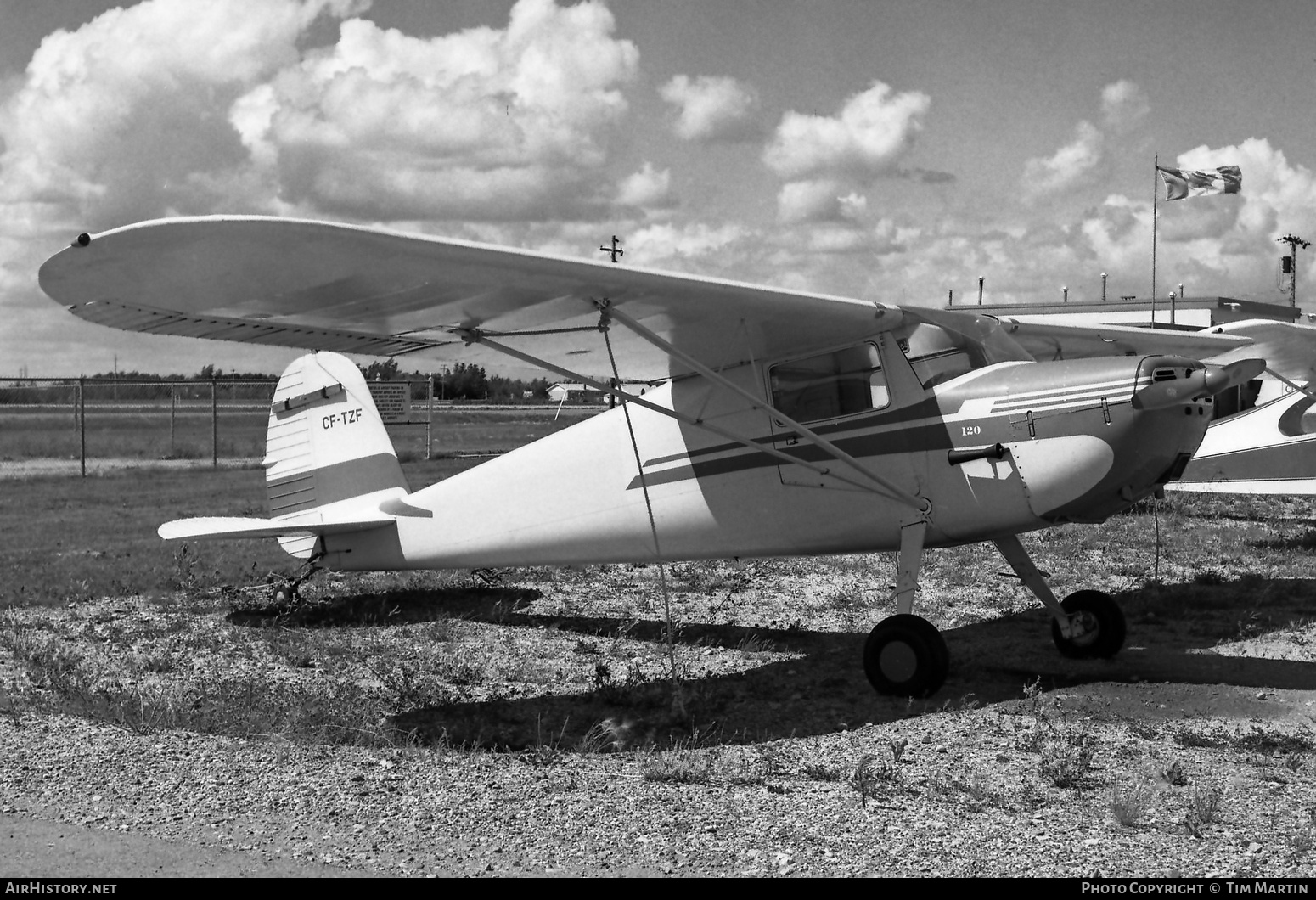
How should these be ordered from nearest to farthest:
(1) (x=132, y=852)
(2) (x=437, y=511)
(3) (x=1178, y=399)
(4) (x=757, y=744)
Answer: (1) (x=132, y=852) → (4) (x=757, y=744) → (3) (x=1178, y=399) → (2) (x=437, y=511)

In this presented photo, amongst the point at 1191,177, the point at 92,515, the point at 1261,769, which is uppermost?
the point at 1191,177

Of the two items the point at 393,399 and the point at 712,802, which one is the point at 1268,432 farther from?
the point at 393,399

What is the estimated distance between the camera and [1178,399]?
6.32m

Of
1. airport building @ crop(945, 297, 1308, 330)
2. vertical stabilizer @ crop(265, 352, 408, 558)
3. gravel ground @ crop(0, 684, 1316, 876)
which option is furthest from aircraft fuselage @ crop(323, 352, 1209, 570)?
airport building @ crop(945, 297, 1308, 330)

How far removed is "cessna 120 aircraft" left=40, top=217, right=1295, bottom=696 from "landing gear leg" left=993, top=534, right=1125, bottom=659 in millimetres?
15

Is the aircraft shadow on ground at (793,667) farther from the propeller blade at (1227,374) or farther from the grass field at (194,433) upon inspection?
the grass field at (194,433)

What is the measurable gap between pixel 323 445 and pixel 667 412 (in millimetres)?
4277

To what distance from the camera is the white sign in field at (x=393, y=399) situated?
80.6 ft

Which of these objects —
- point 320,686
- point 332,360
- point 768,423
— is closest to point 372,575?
point 332,360

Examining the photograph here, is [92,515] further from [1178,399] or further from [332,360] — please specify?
[1178,399]

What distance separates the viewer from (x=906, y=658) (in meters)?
6.70

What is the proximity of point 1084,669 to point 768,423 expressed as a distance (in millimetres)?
2702

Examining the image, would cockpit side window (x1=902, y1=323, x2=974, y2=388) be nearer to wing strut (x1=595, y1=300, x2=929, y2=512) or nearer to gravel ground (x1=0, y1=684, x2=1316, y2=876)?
wing strut (x1=595, y1=300, x2=929, y2=512)

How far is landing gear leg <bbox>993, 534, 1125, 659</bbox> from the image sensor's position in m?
7.82
